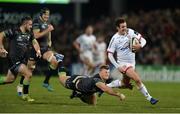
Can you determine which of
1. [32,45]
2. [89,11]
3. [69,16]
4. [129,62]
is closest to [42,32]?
[32,45]

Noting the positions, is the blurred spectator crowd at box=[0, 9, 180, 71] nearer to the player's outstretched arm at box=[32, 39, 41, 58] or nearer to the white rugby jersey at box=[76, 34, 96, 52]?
the white rugby jersey at box=[76, 34, 96, 52]

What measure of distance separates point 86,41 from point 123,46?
11.6 meters

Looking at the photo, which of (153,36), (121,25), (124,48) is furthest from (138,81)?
(153,36)

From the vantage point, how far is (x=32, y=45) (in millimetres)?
17906

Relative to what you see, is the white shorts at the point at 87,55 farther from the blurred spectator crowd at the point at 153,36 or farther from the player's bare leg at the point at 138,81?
the player's bare leg at the point at 138,81

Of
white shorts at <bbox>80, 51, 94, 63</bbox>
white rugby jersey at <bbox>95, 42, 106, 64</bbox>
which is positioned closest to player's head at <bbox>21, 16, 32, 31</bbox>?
white shorts at <bbox>80, 51, 94, 63</bbox>

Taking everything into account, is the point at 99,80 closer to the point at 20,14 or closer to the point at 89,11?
the point at 20,14

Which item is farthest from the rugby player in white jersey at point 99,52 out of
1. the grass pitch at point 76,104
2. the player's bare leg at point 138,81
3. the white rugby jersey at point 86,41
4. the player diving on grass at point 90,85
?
the player diving on grass at point 90,85

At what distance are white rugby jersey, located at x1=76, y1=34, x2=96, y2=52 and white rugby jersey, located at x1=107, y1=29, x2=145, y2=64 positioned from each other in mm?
11377

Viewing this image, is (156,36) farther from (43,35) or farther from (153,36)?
(43,35)

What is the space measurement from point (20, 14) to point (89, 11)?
803cm

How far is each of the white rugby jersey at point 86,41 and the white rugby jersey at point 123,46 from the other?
1138 cm

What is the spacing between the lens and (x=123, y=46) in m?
17.4

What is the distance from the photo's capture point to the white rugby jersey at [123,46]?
56.7 feet
